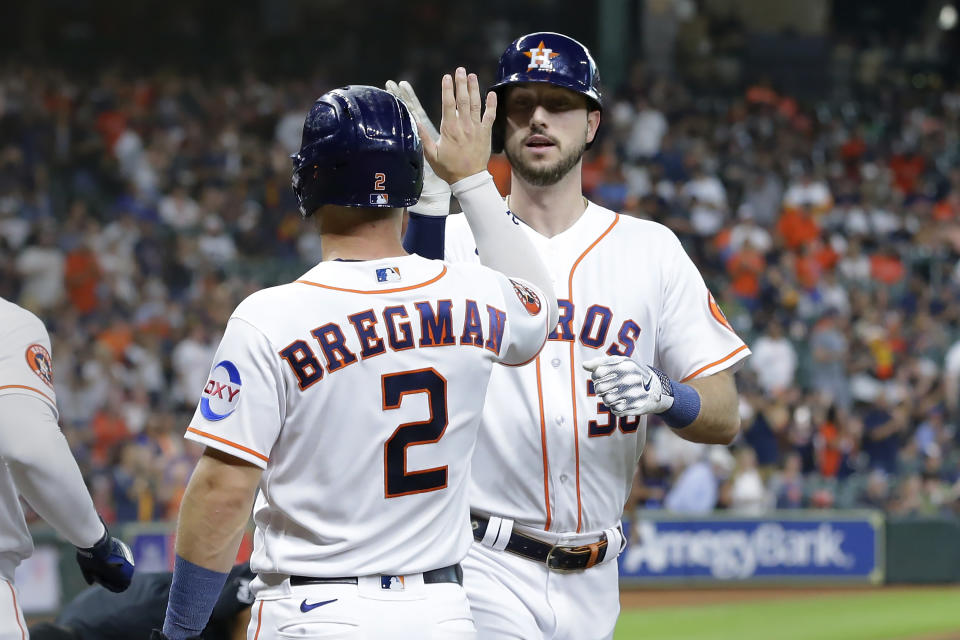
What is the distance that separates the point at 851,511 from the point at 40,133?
9.93 m

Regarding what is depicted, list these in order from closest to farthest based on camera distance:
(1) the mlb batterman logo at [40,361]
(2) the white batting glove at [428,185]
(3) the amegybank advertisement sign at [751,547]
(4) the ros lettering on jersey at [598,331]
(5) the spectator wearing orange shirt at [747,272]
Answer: (1) the mlb batterman logo at [40,361] < (2) the white batting glove at [428,185] < (4) the ros lettering on jersey at [598,331] < (3) the amegybank advertisement sign at [751,547] < (5) the spectator wearing orange shirt at [747,272]

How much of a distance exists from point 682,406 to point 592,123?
3.29ft

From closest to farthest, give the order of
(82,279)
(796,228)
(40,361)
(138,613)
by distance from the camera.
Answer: (40,361)
(138,613)
(82,279)
(796,228)

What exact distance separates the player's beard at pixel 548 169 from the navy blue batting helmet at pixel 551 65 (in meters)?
0.16

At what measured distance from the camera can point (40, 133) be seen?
49.4 feet

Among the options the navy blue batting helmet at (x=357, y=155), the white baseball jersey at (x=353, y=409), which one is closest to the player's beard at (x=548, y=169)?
the navy blue batting helmet at (x=357, y=155)

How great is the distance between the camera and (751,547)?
11922mm

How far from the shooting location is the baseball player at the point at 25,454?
3.01 meters

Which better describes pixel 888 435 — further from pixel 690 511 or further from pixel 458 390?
pixel 458 390

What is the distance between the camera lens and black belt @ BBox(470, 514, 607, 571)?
11.7 ft

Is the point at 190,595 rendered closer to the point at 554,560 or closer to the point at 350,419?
the point at 350,419

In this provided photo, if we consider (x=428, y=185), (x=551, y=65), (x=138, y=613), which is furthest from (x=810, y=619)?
(x=428, y=185)

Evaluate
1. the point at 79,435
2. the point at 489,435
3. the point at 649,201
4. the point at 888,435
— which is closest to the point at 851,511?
the point at 888,435

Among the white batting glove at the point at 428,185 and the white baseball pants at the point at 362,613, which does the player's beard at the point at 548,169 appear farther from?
the white baseball pants at the point at 362,613
